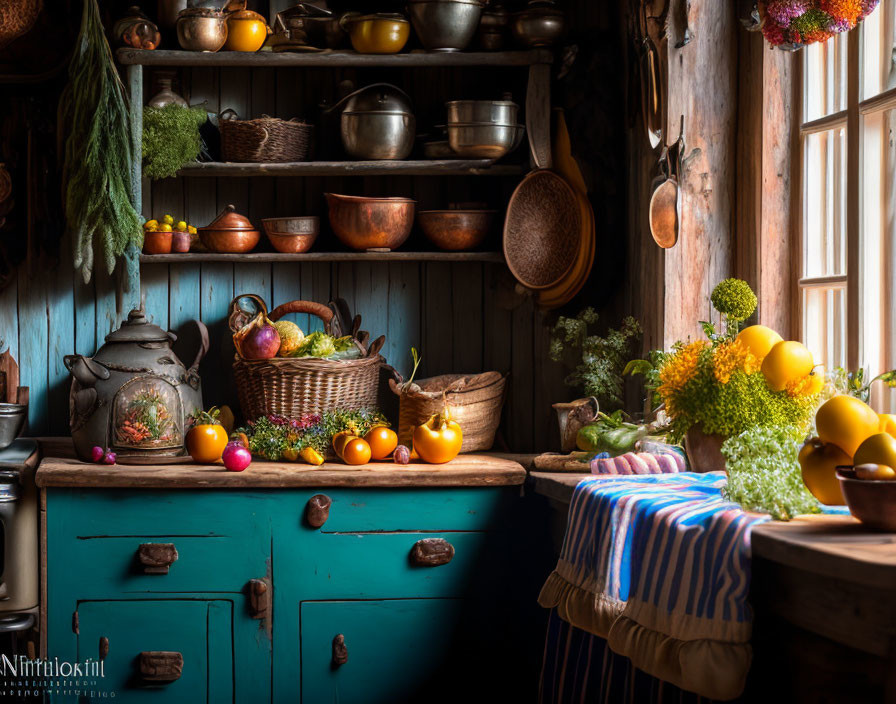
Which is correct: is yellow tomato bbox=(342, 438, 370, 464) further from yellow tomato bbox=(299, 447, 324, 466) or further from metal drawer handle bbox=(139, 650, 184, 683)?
metal drawer handle bbox=(139, 650, 184, 683)

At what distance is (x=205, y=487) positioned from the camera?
2902 mm

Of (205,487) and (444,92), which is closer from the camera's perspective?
(205,487)

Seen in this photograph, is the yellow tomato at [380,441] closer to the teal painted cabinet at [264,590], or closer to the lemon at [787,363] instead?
the teal painted cabinet at [264,590]

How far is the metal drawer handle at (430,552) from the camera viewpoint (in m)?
2.93

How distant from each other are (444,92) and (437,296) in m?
0.76

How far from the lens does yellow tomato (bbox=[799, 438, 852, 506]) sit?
184 centimetres

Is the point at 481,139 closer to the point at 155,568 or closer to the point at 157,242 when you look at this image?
the point at 157,242

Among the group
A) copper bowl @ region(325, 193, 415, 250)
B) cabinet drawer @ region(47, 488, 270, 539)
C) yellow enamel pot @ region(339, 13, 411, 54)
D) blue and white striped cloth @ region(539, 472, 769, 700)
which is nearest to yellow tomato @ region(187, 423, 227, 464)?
cabinet drawer @ region(47, 488, 270, 539)

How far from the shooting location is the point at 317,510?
9.52ft

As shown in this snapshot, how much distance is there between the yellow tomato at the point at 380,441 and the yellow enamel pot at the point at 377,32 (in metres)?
1.31

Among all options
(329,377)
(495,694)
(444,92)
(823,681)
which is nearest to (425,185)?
(444,92)

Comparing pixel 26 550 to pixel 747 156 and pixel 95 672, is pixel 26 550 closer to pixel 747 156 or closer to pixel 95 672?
pixel 95 672

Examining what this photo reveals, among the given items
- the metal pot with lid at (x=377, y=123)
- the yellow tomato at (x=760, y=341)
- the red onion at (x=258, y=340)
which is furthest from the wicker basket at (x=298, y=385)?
the yellow tomato at (x=760, y=341)

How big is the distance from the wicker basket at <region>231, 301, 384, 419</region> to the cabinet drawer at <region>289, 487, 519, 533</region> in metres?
0.43
